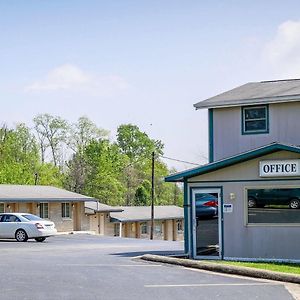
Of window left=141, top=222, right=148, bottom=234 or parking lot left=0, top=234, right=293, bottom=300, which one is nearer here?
parking lot left=0, top=234, right=293, bottom=300

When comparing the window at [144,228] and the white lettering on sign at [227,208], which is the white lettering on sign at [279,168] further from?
the window at [144,228]

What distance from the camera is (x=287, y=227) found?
2180cm

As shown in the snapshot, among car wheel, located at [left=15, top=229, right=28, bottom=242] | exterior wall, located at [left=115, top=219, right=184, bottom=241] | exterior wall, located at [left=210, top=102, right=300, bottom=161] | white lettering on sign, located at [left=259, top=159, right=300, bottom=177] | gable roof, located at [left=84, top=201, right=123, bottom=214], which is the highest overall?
exterior wall, located at [left=210, top=102, right=300, bottom=161]

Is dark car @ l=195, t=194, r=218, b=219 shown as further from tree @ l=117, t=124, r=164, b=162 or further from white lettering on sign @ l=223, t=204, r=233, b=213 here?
tree @ l=117, t=124, r=164, b=162

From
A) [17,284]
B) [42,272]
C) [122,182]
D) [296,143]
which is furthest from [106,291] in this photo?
[122,182]

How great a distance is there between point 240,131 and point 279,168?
3643 mm

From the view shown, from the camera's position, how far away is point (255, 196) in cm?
2227

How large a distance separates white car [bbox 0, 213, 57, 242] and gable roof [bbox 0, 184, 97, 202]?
1077 cm

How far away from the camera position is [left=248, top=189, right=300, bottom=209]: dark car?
71.6ft

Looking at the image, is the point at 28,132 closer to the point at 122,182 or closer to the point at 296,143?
the point at 122,182

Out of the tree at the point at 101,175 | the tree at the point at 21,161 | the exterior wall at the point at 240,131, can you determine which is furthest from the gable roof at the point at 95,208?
the exterior wall at the point at 240,131

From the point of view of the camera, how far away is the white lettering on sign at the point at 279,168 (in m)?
21.6

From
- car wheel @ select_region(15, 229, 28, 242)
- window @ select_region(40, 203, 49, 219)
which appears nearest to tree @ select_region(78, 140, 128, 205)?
window @ select_region(40, 203, 49, 219)

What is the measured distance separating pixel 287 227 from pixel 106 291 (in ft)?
30.0
